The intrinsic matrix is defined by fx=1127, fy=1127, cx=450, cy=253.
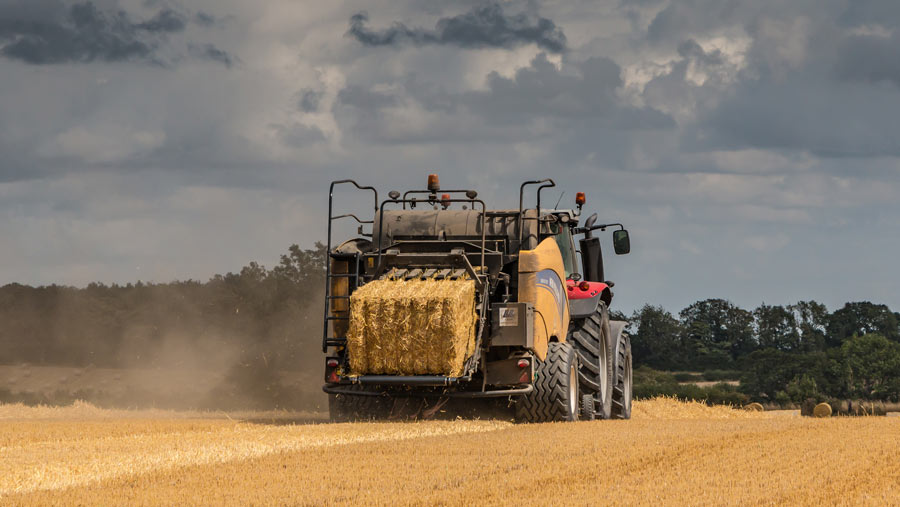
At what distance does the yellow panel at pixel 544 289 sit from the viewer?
43.8 ft

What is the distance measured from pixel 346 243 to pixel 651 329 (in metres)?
43.8

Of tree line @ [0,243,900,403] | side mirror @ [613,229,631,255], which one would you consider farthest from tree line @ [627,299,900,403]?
side mirror @ [613,229,631,255]

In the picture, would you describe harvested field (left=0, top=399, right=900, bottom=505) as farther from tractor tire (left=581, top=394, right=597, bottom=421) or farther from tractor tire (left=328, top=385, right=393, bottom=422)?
tractor tire (left=581, top=394, right=597, bottom=421)

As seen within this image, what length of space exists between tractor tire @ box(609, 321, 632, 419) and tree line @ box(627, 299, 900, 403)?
29980 mm

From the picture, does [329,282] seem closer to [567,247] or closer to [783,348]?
[567,247]

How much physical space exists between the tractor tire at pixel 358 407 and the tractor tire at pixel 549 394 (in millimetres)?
1715

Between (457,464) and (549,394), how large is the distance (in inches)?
170

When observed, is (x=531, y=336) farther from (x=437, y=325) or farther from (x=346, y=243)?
(x=346, y=243)

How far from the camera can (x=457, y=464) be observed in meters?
9.52

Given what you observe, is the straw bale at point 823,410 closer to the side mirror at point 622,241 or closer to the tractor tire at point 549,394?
the side mirror at point 622,241

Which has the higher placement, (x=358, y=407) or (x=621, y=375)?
(x=621, y=375)

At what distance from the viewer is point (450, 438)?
457 inches

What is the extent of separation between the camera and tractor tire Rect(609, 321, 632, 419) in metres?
16.8

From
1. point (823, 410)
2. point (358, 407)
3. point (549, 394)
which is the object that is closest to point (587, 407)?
point (549, 394)
